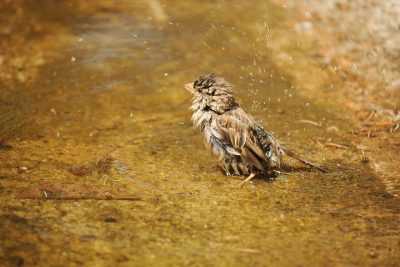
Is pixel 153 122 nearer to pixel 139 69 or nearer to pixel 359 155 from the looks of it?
pixel 139 69

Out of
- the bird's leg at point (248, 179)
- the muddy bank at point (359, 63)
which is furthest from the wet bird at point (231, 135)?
the muddy bank at point (359, 63)

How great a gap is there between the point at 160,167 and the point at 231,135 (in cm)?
72

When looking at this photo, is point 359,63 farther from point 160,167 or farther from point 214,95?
point 160,167

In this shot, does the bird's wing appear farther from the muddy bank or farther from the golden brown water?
the muddy bank

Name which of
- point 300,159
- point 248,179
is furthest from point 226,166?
point 300,159

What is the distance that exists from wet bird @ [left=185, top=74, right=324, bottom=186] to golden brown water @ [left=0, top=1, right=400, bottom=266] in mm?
162

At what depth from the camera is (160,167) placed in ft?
18.2

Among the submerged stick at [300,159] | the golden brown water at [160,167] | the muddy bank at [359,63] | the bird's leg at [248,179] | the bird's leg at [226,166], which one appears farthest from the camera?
the muddy bank at [359,63]

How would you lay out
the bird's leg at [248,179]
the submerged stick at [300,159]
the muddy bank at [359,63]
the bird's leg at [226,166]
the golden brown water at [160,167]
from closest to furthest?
1. the golden brown water at [160,167]
2. the bird's leg at [248,179]
3. the bird's leg at [226,166]
4. the submerged stick at [300,159]
5. the muddy bank at [359,63]

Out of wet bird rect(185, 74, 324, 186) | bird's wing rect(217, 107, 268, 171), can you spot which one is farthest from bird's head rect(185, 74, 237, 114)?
bird's wing rect(217, 107, 268, 171)

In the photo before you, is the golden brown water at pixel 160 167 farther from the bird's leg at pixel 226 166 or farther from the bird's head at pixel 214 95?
the bird's head at pixel 214 95

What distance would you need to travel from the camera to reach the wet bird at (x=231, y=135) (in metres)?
5.47

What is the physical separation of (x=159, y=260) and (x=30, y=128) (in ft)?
9.88

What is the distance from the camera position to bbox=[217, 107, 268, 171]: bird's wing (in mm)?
5457
